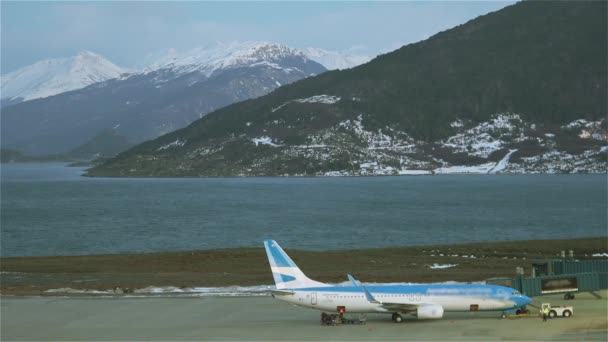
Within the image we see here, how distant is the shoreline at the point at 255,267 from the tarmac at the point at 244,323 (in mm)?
9075

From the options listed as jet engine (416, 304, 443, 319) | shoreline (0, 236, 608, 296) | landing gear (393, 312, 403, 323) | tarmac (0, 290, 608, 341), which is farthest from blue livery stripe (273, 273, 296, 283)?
shoreline (0, 236, 608, 296)

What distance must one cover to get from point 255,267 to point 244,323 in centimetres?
3455

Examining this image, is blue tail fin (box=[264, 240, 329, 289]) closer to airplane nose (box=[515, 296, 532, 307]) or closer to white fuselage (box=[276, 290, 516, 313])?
white fuselage (box=[276, 290, 516, 313])

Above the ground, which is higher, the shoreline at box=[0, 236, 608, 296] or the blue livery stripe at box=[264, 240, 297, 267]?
the blue livery stripe at box=[264, 240, 297, 267]

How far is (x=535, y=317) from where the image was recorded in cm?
6197

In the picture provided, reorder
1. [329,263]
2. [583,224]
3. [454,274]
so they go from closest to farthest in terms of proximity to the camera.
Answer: [454,274], [329,263], [583,224]

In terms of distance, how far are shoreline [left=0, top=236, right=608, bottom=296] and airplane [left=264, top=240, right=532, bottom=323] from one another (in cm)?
1751

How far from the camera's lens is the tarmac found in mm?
56875

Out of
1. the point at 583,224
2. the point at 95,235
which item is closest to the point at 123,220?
the point at 95,235

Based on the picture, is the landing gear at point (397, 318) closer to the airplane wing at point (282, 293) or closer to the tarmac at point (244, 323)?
the tarmac at point (244, 323)

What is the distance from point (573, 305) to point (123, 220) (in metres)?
142

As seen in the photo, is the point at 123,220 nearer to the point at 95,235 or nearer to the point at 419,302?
the point at 95,235

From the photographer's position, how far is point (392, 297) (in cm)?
6003

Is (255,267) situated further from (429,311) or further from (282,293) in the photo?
(429,311)
